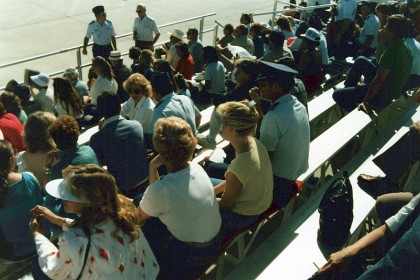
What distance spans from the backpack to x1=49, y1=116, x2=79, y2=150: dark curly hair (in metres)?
2.07

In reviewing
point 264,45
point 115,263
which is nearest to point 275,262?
point 115,263

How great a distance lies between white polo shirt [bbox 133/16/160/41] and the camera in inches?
401

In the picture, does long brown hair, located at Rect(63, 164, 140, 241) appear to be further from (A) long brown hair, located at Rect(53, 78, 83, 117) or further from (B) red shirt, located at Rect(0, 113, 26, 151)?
(A) long brown hair, located at Rect(53, 78, 83, 117)

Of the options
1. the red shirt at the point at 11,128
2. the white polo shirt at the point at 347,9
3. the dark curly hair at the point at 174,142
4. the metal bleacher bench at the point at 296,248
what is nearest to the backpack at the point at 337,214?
the metal bleacher bench at the point at 296,248

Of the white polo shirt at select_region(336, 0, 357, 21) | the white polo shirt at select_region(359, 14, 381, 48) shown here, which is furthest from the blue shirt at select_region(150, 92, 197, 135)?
the white polo shirt at select_region(336, 0, 357, 21)

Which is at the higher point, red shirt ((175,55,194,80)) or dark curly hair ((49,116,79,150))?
dark curly hair ((49,116,79,150))

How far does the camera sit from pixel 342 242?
146 inches

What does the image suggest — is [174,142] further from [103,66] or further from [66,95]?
[103,66]

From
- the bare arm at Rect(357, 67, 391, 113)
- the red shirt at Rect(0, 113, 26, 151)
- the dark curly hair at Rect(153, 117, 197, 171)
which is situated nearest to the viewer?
the dark curly hair at Rect(153, 117, 197, 171)

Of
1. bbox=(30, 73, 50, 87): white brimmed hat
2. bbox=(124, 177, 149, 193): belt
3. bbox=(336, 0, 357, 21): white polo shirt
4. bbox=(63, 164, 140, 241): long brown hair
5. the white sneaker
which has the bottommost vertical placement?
bbox=(124, 177, 149, 193): belt

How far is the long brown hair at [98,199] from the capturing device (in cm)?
273

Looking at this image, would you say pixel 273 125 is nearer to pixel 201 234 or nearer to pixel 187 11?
pixel 201 234

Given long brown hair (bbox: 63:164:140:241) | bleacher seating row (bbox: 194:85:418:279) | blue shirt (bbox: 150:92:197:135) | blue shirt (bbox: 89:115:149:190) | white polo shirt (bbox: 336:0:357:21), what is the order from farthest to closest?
white polo shirt (bbox: 336:0:357:21)
blue shirt (bbox: 150:92:197:135)
blue shirt (bbox: 89:115:149:190)
bleacher seating row (bbox: 194:85:418:279)
long brown hair (bbox: 63:164:140:241)

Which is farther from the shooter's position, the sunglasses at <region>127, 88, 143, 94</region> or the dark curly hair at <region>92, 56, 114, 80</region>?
the dark curly hair at <region>92, 56, 114, 80</region>
